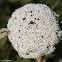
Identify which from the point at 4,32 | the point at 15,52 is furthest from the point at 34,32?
the point at 15,52

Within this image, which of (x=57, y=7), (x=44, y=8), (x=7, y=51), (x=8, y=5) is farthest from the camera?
(x=8, y=5)

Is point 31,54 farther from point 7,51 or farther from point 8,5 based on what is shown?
point 8,5

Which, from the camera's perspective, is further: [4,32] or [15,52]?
[15,52]

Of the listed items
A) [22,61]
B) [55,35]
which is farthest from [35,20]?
[22,61]

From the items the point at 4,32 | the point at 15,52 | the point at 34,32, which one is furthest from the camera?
the point at 15,52

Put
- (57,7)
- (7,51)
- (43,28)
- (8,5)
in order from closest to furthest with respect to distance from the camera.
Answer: (43,28) → (57,7) → (7,51) → (8,5)

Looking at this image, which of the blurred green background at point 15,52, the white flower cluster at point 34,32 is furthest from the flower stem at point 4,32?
the blurred green background at point 15,52

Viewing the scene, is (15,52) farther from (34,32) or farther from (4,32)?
(34,32)

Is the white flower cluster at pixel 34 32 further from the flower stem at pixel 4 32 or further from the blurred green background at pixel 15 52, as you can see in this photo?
the blurred green background at pixel 15 52
